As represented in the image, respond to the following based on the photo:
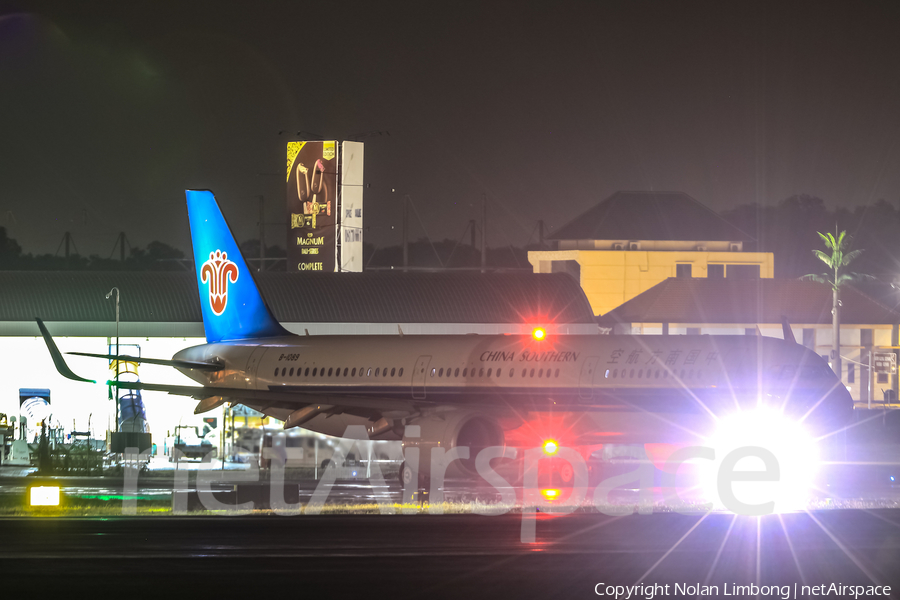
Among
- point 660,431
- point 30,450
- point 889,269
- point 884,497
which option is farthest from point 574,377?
point 889,269

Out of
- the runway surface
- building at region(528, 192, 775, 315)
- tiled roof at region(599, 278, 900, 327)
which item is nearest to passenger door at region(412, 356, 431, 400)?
the runway surface

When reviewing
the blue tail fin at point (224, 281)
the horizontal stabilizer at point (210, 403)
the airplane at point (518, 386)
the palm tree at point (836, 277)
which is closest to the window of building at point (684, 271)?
the palm tree at point (836, 277)

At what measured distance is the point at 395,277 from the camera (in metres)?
77.2

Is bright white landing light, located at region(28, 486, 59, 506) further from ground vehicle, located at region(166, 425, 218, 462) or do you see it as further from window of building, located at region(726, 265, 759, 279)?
window of building, located at region(726, 265, 759, 279)

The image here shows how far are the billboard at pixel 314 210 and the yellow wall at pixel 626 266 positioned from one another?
3669cm

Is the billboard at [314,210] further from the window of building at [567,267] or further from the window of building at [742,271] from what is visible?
the window of building at [742,271]

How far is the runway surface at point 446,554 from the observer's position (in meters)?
16.7

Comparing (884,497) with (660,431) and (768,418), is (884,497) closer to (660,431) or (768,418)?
(768,418)

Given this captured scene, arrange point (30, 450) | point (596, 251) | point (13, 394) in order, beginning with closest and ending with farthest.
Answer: point (30, 450) → point (13, 394) → point (596, 251)

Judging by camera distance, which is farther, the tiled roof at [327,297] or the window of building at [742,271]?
the window of building at [742,271]

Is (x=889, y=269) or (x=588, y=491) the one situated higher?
(x=889, y=269)

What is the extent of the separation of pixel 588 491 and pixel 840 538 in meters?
10.6

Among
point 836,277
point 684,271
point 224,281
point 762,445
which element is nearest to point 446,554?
point 762,445

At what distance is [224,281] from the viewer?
4166 cm
